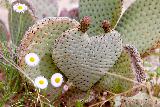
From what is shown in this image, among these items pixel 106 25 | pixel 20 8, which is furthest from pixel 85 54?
pixel 20 8

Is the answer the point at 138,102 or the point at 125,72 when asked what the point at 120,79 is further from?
the point at 138,102

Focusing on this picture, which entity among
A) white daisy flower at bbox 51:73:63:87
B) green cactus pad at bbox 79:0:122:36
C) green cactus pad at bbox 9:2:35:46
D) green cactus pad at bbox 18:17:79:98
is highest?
green cactus pad at bbox 9:2:35:46

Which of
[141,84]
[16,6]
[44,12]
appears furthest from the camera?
[44,12]

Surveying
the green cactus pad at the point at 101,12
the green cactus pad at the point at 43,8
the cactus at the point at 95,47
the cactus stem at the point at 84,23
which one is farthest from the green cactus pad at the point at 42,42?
the green cactus pad at the point at 43,8

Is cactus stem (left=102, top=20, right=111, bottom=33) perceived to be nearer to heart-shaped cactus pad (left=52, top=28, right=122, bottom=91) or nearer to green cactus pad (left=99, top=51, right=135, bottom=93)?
heart-shaped cactus pad (left=52, top=28, right=122, bottom=91)

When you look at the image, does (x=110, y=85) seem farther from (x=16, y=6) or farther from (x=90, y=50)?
(x=16, y=6)

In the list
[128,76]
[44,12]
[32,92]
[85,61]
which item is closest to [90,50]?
[85,61]

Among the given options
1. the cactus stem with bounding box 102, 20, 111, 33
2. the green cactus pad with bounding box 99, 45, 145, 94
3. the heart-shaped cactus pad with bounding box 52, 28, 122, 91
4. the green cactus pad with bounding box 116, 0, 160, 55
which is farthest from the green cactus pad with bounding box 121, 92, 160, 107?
the cactus stem with bounding box 102, 20, 111, 33

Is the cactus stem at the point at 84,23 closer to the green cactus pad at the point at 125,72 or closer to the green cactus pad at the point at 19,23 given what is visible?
the green cactus pad at the point at 125,72
